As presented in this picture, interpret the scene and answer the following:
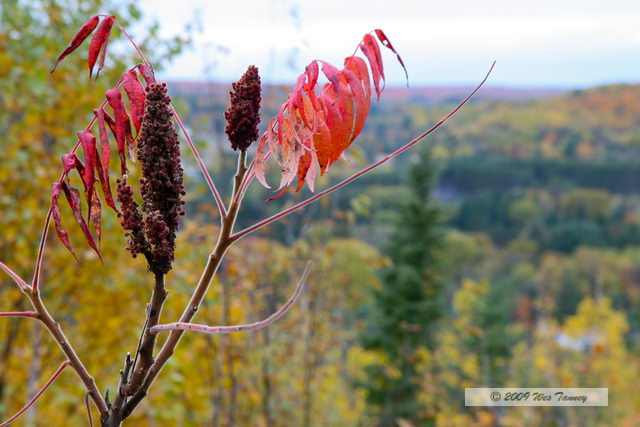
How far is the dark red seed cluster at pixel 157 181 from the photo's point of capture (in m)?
0.91

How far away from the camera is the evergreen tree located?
16656 millimetres

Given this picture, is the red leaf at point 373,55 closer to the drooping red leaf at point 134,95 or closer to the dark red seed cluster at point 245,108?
the dark red seed cluster at point 245,108

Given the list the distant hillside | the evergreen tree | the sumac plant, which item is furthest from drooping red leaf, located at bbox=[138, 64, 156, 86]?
the evergreen tree

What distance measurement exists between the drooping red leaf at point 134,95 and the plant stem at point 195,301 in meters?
0.20

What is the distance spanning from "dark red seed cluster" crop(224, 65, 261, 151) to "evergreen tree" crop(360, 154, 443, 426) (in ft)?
48.4

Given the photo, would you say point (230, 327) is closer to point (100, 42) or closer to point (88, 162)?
point (88, 162)

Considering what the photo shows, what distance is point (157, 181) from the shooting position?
36.3 inches

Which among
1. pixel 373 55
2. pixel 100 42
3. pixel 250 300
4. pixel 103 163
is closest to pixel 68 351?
pixel 103 163

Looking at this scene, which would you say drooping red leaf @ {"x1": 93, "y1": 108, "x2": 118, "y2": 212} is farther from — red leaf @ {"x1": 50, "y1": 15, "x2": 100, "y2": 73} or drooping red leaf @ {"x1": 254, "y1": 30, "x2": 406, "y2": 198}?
drooping red leaf @ {"x1": 254, "y1": 30, "x2": 406, "y2": 198}

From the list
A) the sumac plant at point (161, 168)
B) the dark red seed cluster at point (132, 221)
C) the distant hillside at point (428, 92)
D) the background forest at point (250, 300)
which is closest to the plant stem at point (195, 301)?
the sumac plant at point (161, 168)

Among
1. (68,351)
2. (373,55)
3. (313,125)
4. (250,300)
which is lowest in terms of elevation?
(250,300)

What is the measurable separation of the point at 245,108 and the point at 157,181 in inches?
7.8

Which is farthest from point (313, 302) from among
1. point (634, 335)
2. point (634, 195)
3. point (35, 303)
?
point (634, 195)

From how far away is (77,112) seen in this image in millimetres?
5559
